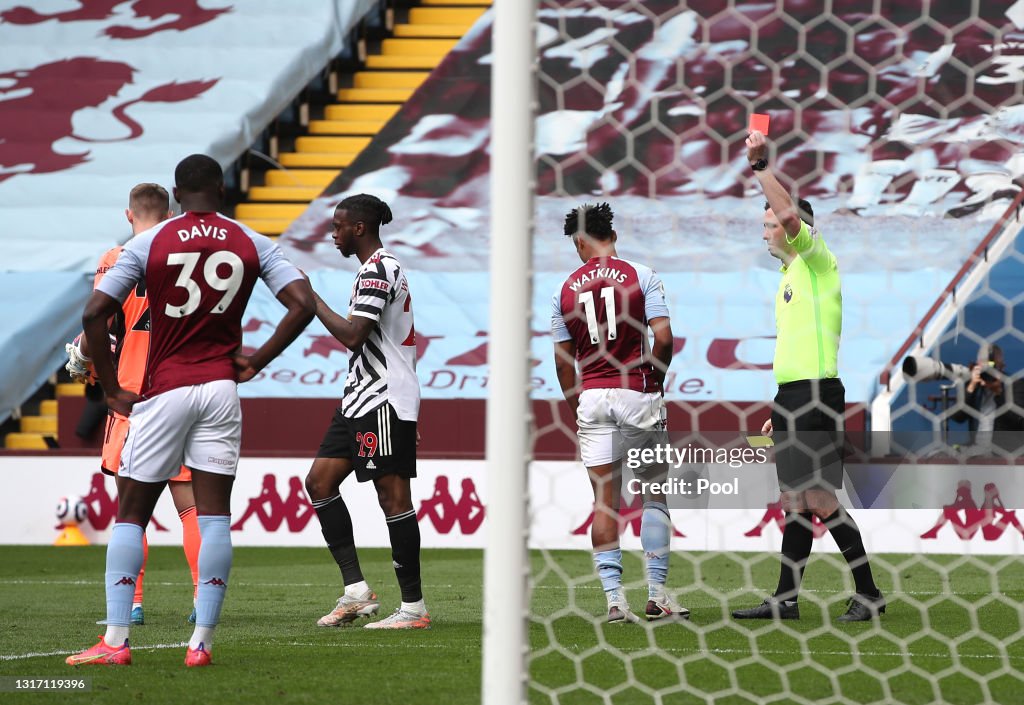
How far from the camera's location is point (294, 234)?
15891 mm

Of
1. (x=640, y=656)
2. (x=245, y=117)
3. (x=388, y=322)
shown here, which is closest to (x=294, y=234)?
(x=245, y=117)

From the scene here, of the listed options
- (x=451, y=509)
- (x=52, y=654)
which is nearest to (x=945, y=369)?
(x=52, y=654)

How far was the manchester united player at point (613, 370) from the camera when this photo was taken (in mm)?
5660

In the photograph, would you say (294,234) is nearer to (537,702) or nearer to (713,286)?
(713,286)

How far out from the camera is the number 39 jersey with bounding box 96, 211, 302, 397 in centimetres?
450

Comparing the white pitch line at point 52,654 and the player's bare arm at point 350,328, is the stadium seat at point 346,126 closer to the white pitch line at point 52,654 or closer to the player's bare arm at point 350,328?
the player's bare arm at point 350,328

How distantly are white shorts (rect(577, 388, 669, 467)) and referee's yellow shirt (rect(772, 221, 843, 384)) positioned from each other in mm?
527

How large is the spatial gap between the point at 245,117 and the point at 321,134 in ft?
4.29

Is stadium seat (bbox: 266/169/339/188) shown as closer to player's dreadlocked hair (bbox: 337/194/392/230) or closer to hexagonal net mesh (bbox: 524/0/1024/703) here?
hexagonal net mesh (bbox: 524/0/1024/703)

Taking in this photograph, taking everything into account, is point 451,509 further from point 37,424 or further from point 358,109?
point 358,109

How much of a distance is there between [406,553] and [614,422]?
0.97m

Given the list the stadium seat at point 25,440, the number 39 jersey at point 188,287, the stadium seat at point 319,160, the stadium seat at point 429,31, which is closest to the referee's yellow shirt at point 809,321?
the number 39 jersey at point 188,287

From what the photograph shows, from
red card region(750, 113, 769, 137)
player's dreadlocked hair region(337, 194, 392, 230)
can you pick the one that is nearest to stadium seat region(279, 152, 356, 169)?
player's dreadlocked hair region(337, 194, 392, 230)

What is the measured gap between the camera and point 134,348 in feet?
19.1
